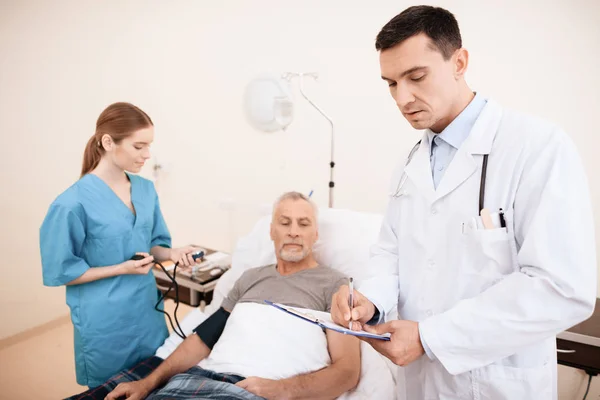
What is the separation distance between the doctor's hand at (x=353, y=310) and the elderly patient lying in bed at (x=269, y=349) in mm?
470

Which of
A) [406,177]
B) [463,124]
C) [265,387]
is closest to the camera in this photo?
[463,124]

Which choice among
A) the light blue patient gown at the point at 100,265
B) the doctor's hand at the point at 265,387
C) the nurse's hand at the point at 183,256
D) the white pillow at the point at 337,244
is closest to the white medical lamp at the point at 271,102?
the white pillow at the point at 337,244

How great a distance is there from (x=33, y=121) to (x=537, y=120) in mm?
2444

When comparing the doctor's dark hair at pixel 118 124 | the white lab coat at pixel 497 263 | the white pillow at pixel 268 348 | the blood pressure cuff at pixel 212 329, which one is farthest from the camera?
the blood pressure cuff at pixel 212 329

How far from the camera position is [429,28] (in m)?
0.87

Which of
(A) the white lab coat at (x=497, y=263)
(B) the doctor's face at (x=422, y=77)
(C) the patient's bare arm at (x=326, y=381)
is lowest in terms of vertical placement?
(C) the patient's bare arm at (x=326, y=381)

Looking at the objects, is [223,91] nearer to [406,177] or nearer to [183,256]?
[183,256]

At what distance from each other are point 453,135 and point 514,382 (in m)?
0.58

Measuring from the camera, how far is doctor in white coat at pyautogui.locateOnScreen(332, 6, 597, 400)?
773 mm

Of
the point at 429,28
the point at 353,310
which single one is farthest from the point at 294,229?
the point at 429,28

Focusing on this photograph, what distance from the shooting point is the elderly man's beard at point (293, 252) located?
5.71 ft

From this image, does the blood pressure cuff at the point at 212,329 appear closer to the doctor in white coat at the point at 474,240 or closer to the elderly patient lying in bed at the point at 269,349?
the elderly patient lying in bed at the point at 269,349

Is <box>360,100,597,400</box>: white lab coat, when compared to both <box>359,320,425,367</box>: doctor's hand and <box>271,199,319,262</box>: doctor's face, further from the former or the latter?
<box>271,199,319,262</box>: doctor's face

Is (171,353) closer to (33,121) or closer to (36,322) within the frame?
(36,322)
